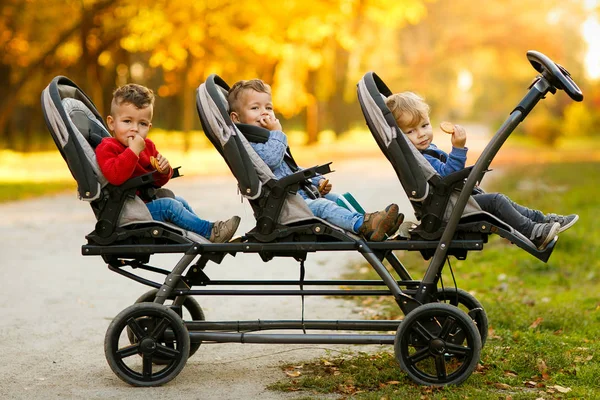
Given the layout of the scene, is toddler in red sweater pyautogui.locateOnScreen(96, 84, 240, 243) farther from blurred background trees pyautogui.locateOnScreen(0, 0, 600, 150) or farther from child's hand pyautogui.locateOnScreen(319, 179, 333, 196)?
blurred background trees pyautogui.locateOnScreen(0, 0, 600, 150)

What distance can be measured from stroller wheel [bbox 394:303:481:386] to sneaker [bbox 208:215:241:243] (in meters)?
1.03

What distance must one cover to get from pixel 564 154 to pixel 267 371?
86.2 feet

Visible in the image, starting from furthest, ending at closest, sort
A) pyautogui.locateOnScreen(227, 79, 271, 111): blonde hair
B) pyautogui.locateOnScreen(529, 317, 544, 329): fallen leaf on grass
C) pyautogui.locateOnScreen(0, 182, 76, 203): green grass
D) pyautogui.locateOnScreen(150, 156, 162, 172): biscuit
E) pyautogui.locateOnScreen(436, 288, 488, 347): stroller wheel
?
pyautogui.locateOnScreen(0, 182, 76, 203): green grass < pyautogui.locateOnScreen(529, 317, 544, 329): fallen leaf on grass < pyautogui.locateOnScreen(436, 288, 488, 347): stroller wheel < pyautogui.locateOnScreen(227, 79, 271, 111): blonde hair < pyautogui.locateOnScreen(150, 156, 162, 172): biscuit

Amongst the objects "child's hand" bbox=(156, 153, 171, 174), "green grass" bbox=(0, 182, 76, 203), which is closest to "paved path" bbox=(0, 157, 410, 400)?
"child's hand" bbox=(156, 153, 171, 174)

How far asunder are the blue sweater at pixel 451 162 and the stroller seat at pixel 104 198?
130 centimetres

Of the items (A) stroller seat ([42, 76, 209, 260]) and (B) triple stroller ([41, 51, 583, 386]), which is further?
(A) stroller seat ([42, 76, 209, 260])

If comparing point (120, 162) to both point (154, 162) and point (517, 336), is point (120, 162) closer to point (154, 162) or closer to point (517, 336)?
point (154, 162)

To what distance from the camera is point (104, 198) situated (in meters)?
5.05

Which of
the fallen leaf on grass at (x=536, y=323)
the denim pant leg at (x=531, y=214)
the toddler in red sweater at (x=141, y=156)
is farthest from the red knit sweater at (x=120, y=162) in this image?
the fallen leaf on grass at (x=536, y=323)

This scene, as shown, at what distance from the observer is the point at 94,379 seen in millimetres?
5223

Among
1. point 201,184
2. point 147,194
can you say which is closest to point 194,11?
point 201,184

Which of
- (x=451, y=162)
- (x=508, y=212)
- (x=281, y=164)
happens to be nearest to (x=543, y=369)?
(x=508, y=212)

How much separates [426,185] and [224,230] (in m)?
1.10

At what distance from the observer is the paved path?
506 centimetres
